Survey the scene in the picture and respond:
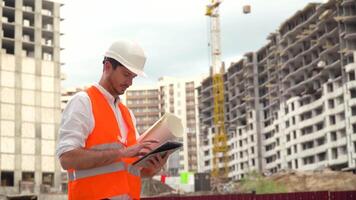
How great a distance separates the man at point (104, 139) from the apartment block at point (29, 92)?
85.1 m

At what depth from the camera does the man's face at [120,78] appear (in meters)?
4.14

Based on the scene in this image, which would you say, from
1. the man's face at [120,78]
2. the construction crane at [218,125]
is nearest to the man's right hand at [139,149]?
the man's face at [120,78]

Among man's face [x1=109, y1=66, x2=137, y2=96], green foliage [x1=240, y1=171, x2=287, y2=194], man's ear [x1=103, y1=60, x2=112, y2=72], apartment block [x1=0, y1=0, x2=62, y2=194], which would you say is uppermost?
apartment block [x1=0, y1=0, x2=62, y2=194]

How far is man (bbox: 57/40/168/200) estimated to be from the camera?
12.7 ft

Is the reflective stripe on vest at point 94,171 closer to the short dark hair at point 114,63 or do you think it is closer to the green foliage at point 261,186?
the short dark hair at point 114,63

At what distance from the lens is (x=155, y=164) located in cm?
436

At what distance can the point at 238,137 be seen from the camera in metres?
148

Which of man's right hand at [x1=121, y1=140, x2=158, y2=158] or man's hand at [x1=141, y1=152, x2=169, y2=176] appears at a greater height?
man's right hand at [x1=121, y1=140, x2=158, y2=158]

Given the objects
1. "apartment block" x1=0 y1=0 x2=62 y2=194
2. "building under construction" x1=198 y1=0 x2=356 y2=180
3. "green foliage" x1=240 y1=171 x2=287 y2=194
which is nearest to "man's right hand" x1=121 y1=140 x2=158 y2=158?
"green foliage" x1=240 y1=171 x2=287 y2=194

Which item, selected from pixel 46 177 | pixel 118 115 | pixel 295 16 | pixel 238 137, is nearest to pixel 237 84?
pixel 238 137

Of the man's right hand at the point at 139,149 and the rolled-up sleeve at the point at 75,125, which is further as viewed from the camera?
the man's right hand at the point at 139,149

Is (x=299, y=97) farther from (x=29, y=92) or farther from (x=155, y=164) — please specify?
(x=155, y=164)

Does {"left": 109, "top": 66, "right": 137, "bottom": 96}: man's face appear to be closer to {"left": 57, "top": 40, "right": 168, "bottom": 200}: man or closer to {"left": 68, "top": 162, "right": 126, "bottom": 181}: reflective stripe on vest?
{"left": 57, "top": 40, "right": 168, "bottom": 200}: man

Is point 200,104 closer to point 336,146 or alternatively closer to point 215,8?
point 215,8
